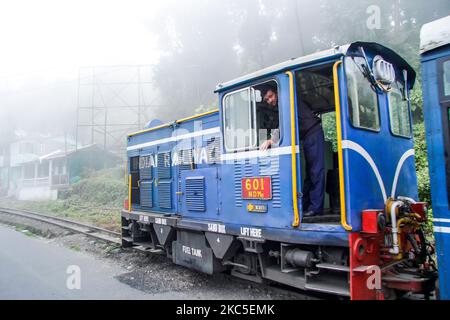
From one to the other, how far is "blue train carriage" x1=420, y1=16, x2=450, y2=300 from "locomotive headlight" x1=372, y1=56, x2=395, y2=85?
85cm

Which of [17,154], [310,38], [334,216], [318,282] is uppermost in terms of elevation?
Answer: [310,38]

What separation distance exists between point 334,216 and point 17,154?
50075mm

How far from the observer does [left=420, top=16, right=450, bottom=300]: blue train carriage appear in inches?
130

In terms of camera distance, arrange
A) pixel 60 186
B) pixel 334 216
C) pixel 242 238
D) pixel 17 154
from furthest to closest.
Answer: pixel 17 154 → pixel 60 186 → pixel 242 238 → pixel 334 216

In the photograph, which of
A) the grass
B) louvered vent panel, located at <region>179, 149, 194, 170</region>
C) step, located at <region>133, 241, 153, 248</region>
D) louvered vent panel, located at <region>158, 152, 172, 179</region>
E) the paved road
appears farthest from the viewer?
the grass

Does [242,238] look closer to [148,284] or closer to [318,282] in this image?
[318,282]

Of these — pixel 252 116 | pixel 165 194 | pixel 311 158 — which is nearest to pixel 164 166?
pixel 165 194

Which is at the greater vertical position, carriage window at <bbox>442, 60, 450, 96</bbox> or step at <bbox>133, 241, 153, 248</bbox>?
carriage window at <bbox>442, 60, 450, 96</bbox>

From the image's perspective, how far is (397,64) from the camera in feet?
16.2

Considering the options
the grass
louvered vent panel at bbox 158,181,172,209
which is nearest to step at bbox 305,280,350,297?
louvered vent panel at bbox 158,181,172,209

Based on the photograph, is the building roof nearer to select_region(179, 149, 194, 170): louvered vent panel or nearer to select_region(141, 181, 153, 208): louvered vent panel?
select_region(179, 149, 194, 170): louvered vent panel

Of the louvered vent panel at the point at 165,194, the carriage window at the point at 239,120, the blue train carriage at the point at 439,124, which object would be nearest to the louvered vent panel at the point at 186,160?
the louvered vent panel at the point at 165,194

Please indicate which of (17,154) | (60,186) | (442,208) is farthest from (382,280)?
(17,154)

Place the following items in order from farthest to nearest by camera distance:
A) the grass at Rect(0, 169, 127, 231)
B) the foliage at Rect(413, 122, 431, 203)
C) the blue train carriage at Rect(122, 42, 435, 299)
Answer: the grass at Rect(0, 169, 127, 231), the foliage at Rect(413, 122, 431, 203), the blue train carriage at Rect(122, 42, 435, 299)
